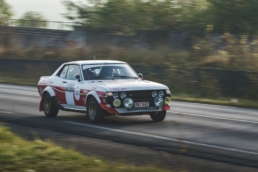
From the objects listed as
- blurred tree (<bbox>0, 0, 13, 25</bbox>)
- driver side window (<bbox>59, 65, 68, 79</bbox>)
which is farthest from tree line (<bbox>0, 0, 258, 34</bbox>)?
blurred tree (<bbox>0, 0, 13, 25</bbox>)

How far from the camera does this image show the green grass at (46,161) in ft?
26.1

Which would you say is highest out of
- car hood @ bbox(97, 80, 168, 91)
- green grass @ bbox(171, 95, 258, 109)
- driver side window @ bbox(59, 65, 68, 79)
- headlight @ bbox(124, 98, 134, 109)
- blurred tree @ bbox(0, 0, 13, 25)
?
blurred tree @ bbox(0, 0, 13, 25)

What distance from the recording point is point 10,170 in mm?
7781

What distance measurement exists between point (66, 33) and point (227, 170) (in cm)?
4281

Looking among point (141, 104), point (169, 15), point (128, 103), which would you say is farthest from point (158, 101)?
point (169, 15)

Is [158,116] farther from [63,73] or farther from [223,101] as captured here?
[223,101]

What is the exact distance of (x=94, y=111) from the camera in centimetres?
1466

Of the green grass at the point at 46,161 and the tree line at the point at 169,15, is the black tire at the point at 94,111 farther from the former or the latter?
the tree line at the point at 169,15

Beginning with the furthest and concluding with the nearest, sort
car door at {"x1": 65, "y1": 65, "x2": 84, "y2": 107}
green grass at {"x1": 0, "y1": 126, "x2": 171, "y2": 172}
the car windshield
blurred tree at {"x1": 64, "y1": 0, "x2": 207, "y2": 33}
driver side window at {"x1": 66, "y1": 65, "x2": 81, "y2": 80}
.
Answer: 1. blurred tree at {"x1": 64, "y1": 0, "x2": 207, "y2": 33}
2. driver side window at {"x1": 66, "y1": 65, "x2": 81, "y2": 80}
3. the car windshield
4. car door at {"x1": 65, "y1": 65, "x2": 84, "y2": 107}
5. green grass at {"x1": 0, "y1": 126, "x2": 171, "y2": 172}

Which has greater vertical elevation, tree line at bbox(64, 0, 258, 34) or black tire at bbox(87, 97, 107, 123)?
tree line at bbox(64, 0, 258, 34)

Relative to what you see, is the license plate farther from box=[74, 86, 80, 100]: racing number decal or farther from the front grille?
box=[74, 86, 80, 100]: racing number decal

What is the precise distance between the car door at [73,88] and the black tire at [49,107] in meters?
0.76

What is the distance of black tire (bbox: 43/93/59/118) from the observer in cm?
1647

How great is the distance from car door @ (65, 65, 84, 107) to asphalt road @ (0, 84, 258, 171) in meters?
0.48
